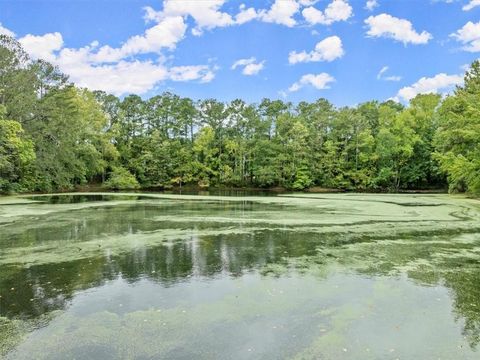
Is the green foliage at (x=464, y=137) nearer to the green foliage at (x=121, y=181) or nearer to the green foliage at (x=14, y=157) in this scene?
the green foliage at (x=14, y=157)

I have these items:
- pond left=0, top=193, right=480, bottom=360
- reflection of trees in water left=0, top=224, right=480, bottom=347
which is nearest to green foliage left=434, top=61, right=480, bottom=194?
pond left=0, top=193, right=480, bottom=360

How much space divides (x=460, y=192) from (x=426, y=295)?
31.4 m

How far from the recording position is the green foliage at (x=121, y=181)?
4153cm

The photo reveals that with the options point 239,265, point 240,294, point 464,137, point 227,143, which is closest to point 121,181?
point 227,143

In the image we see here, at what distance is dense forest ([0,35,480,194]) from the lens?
33.0 metres

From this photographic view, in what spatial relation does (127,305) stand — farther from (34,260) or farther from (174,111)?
(174,111)

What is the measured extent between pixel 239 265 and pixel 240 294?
1735 mm

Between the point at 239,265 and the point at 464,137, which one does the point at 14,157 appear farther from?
the point at 464,137

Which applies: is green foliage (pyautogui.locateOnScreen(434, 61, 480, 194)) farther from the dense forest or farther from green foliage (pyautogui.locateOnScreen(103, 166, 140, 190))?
green foliage (pyautogui.locateOnScreen(103, 166, 140, 190))

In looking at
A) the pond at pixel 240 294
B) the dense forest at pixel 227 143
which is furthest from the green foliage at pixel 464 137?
the pond at pixel 240 294

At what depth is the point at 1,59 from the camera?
87.6 feet

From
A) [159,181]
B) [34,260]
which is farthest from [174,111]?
Answer: [34,260]

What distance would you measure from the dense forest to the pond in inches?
991

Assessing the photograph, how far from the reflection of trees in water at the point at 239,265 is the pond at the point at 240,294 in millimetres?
26
